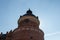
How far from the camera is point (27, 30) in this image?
32.3 m

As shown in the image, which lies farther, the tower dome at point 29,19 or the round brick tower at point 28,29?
the tower dome at point 29,19

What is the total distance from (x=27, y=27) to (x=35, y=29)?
162cm

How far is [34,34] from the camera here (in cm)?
3212

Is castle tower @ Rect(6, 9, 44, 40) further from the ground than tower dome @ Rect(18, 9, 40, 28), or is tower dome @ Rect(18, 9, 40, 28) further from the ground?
tower dome @ Rect(18, 9, 40, 28)

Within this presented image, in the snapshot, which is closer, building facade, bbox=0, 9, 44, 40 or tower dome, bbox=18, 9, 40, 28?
building facade, bbox=0, 9, 44, 40

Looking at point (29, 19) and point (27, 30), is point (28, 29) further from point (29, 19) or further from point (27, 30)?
point (29, 19)

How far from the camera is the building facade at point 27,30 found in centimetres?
3177

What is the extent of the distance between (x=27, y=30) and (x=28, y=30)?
0.63 ft

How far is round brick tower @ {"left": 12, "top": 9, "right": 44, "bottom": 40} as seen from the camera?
31688 mm

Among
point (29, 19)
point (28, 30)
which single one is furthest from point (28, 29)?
point (29, 19)

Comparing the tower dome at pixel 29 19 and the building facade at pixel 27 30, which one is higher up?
the tower dome at pixel 29 19

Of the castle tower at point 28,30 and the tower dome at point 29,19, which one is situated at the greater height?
the tower dome at point 29,19

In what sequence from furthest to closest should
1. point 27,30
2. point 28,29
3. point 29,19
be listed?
1. point 29,19
2. point 28,29
3. point 27,30

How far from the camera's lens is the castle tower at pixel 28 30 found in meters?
31.7
